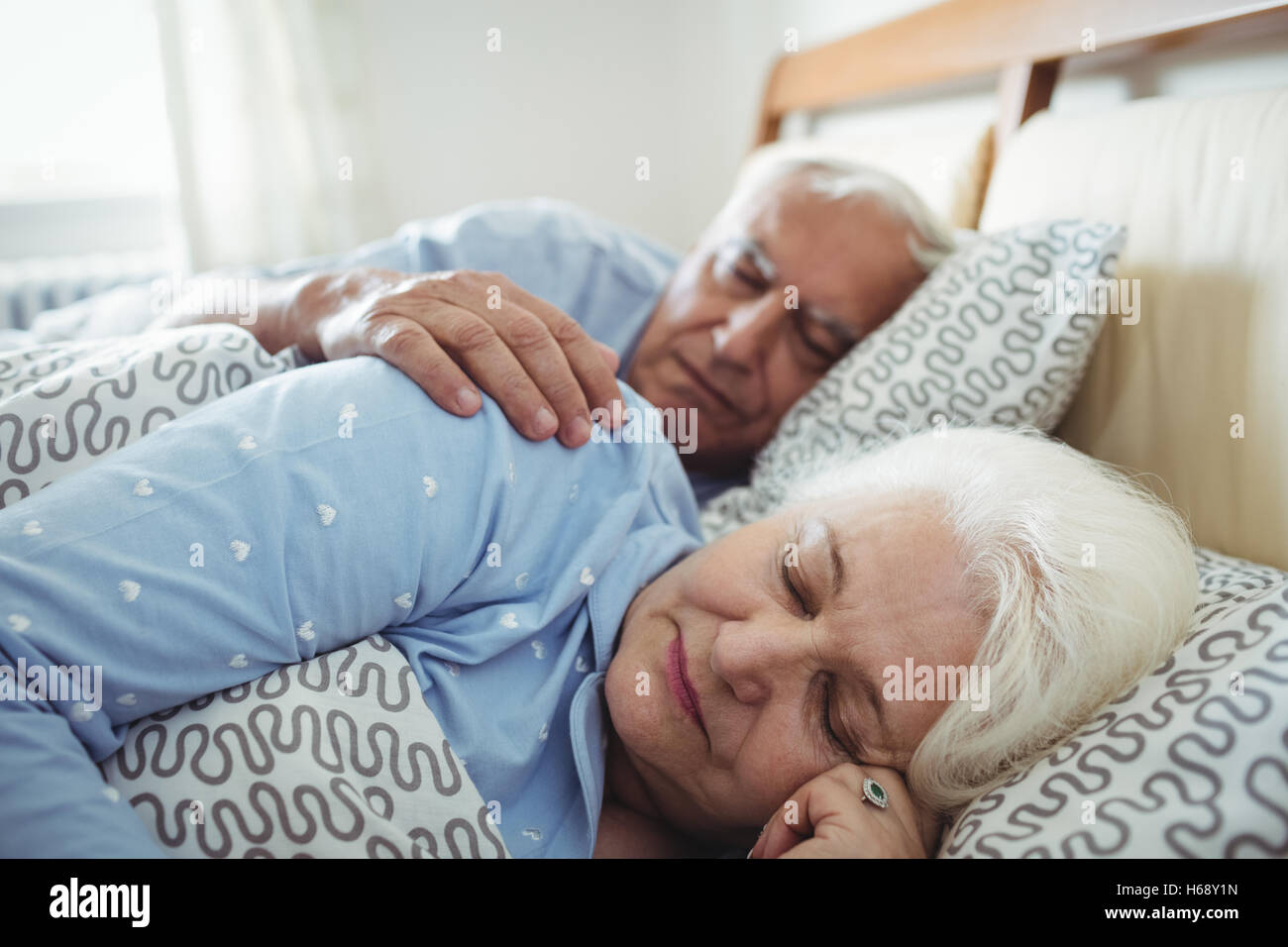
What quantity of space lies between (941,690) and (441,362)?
558 millimetres

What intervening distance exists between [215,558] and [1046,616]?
0.71 metres

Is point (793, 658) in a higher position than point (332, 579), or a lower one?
lower

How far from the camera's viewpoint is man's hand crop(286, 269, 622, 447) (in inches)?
33.3

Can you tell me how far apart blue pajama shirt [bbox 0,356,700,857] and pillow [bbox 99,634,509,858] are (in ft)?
0.09

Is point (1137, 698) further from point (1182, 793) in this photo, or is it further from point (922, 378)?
point (922, 378)

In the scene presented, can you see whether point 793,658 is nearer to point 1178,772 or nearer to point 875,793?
point 875,793

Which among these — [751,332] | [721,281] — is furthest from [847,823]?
[721,281]

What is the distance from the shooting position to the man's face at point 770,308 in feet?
4.90

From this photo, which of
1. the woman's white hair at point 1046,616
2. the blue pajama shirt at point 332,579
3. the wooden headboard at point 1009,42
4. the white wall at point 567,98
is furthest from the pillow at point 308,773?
the white wall at point 567,98

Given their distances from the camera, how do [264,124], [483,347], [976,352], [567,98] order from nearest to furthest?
[483,347] → [976,352] → [264,124] → [567,98]

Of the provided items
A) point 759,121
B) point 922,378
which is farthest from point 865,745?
point 759,121

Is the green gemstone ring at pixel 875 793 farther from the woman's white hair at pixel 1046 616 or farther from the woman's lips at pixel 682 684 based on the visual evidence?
the woman's lips at pixel 682 684

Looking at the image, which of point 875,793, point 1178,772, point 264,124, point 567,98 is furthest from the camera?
point 567,98

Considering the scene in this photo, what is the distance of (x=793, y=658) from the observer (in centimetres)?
78
